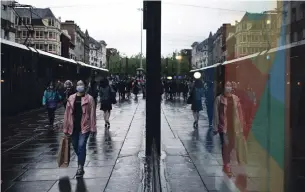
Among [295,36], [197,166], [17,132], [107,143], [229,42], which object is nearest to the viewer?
[295,36]

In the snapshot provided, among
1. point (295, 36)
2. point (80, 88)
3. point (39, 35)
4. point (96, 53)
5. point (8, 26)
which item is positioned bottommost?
point (80, 88)

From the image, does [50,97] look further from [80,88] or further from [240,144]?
[240,144]

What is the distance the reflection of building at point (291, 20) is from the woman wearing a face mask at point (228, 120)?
4.11 feet

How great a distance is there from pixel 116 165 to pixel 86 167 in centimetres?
54

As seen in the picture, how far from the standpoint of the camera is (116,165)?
730 centimetres

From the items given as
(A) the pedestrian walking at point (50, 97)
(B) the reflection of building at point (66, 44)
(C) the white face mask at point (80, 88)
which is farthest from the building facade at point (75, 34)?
(C) the white face mask at point (80, 88)

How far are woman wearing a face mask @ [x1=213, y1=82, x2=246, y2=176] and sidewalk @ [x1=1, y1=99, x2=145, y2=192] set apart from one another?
150 cm

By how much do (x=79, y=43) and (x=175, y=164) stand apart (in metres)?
70.6

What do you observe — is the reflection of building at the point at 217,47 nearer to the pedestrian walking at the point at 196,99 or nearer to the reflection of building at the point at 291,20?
the pedestrian walking at the point at 196,99

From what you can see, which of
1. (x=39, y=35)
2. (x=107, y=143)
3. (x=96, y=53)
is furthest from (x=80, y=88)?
(x=39, y=35)

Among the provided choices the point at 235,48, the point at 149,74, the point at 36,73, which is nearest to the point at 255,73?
the point at 235,48

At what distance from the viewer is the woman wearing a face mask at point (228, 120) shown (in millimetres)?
6633

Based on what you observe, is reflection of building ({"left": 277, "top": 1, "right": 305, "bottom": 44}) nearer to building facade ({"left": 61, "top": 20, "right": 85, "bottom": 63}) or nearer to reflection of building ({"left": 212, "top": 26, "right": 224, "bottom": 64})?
reflection of building ({"left": 212, "top": 26, "right": 224, "bottom": 64})

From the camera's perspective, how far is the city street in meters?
5.92
